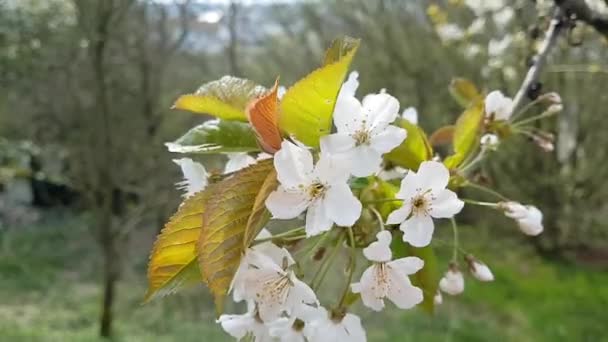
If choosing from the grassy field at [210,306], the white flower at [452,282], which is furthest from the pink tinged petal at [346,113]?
the grassy field at [210,306]

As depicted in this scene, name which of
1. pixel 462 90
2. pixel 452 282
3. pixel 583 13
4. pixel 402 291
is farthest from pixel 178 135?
pixel 402 291

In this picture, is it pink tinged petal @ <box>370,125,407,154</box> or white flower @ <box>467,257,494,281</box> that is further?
white flower @ <box>467,257,494,281</box>

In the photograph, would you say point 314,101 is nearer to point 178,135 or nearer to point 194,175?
point 194,175

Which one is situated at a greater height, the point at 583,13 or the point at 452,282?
the point at 583,13

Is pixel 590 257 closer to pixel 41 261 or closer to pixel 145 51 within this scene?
pixel 145 51

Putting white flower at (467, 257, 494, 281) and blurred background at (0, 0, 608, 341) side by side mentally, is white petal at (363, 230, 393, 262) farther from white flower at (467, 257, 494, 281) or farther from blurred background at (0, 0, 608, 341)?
blurred background at (0, 0, 608, 341)

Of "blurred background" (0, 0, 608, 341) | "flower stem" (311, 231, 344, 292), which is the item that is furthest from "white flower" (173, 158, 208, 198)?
"blurred background" (0, 0, 608, 341)
